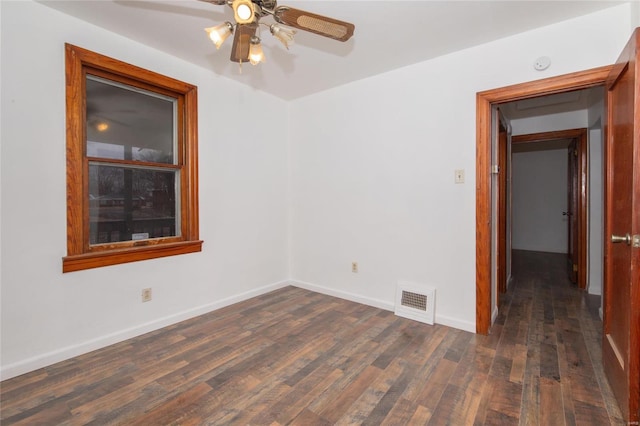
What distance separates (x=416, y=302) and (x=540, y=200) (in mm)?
5850

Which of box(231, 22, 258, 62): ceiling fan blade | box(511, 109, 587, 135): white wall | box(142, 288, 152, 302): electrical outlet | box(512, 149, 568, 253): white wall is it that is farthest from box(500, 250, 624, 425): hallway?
box(512, 149, 568, 253): white wall

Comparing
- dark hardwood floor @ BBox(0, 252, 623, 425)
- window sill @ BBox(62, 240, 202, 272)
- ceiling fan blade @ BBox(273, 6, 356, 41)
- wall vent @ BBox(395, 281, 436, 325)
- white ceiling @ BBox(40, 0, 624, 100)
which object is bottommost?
dark hardwood floor @ BBox(0, 252, 623, 425)

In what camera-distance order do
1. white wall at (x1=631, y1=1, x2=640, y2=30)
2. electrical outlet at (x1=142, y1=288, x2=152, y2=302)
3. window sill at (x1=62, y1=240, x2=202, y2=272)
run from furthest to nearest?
electrical outlet at (x1=142, y1=288, x2=152, y2=302) < window sill at (x1=62, y1=240, x2=202, y2=272) < white wall at (x1=631, y1=1, x2=640, y2=30)

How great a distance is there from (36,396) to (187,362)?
32.5 inches

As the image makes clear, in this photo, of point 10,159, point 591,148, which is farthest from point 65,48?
point 591,148

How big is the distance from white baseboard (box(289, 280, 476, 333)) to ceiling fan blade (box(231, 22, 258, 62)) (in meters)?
2.61

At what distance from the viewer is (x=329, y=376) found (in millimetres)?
2010

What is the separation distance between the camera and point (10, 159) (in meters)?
1.96

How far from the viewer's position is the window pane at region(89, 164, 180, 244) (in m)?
2.42

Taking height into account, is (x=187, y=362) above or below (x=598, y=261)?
below

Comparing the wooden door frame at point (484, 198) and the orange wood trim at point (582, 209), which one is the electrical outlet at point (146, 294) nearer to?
the wooden door frame at point (484, 198)

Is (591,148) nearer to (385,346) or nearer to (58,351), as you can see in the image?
(385,346)

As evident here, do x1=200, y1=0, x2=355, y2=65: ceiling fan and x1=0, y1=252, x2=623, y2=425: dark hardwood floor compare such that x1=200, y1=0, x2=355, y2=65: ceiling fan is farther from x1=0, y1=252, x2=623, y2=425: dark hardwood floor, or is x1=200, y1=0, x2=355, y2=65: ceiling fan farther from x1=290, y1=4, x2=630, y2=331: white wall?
x1=0, y1=252, x2=623, y2=425: dark hardwood floor

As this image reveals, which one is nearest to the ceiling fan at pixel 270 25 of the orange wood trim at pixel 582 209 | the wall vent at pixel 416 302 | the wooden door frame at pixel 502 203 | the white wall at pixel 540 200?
the wall vent at pixel 416 302
